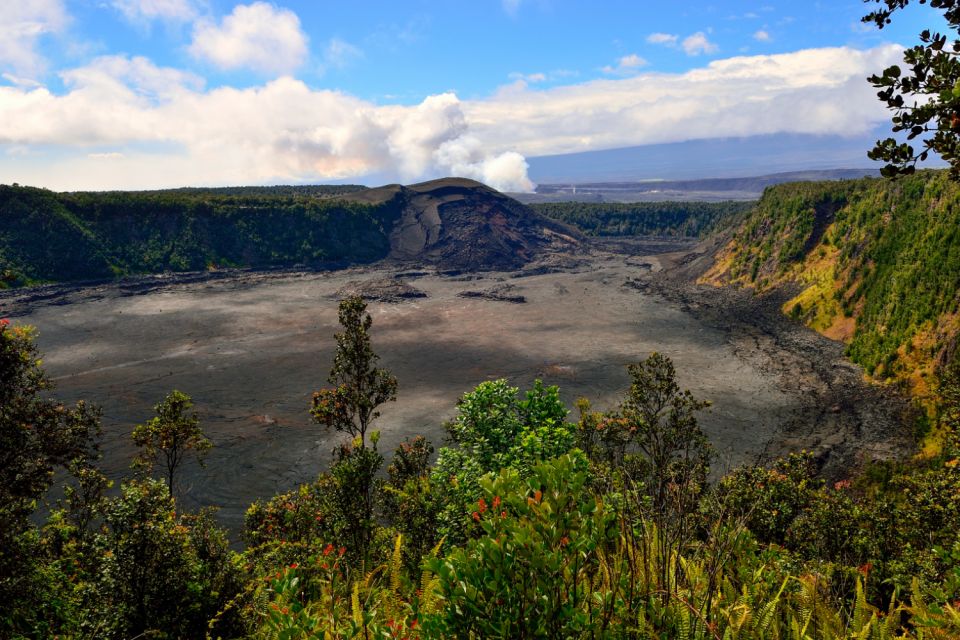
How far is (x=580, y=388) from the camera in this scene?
172 feet

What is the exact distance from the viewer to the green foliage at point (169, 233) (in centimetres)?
10581

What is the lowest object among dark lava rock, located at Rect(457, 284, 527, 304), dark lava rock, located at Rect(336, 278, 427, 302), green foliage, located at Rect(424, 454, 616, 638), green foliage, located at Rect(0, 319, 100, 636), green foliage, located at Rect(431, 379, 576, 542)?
dark lava rock, located at Rect(457, 284, 527, 304)

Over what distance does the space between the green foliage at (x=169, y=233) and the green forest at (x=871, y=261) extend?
93986mm

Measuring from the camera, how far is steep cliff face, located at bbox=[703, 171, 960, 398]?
4900cm

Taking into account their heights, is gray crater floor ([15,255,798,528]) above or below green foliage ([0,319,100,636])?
below

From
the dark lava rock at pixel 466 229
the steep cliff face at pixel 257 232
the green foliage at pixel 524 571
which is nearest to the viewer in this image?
the green foliage at pixel 524 571

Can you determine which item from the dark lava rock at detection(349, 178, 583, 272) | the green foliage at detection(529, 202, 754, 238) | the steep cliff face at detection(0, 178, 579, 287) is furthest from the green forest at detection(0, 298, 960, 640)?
the green foliage at detection(529, 202, 754, 238)

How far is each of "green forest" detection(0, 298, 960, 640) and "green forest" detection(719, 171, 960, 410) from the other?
1438 inches

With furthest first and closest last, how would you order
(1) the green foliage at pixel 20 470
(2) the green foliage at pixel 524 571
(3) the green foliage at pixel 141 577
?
(3) the green foliage at pixel 141 577, (1) the green foliage at pixel 20 470, (2) the green foliage at pixel 524 571

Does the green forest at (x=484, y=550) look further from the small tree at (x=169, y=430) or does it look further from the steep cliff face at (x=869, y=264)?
the steep cliff face at (x=869, y=264)

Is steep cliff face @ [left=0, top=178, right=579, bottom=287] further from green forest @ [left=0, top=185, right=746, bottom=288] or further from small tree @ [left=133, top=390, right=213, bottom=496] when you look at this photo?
small tree @ [left=133, top=390, right=213, bottom=496]

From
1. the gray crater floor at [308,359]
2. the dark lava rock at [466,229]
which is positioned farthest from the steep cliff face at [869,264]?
the dark lava rock at [466,229]

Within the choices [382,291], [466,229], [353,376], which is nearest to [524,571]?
[353,376]

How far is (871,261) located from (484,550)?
82028 millimetres
